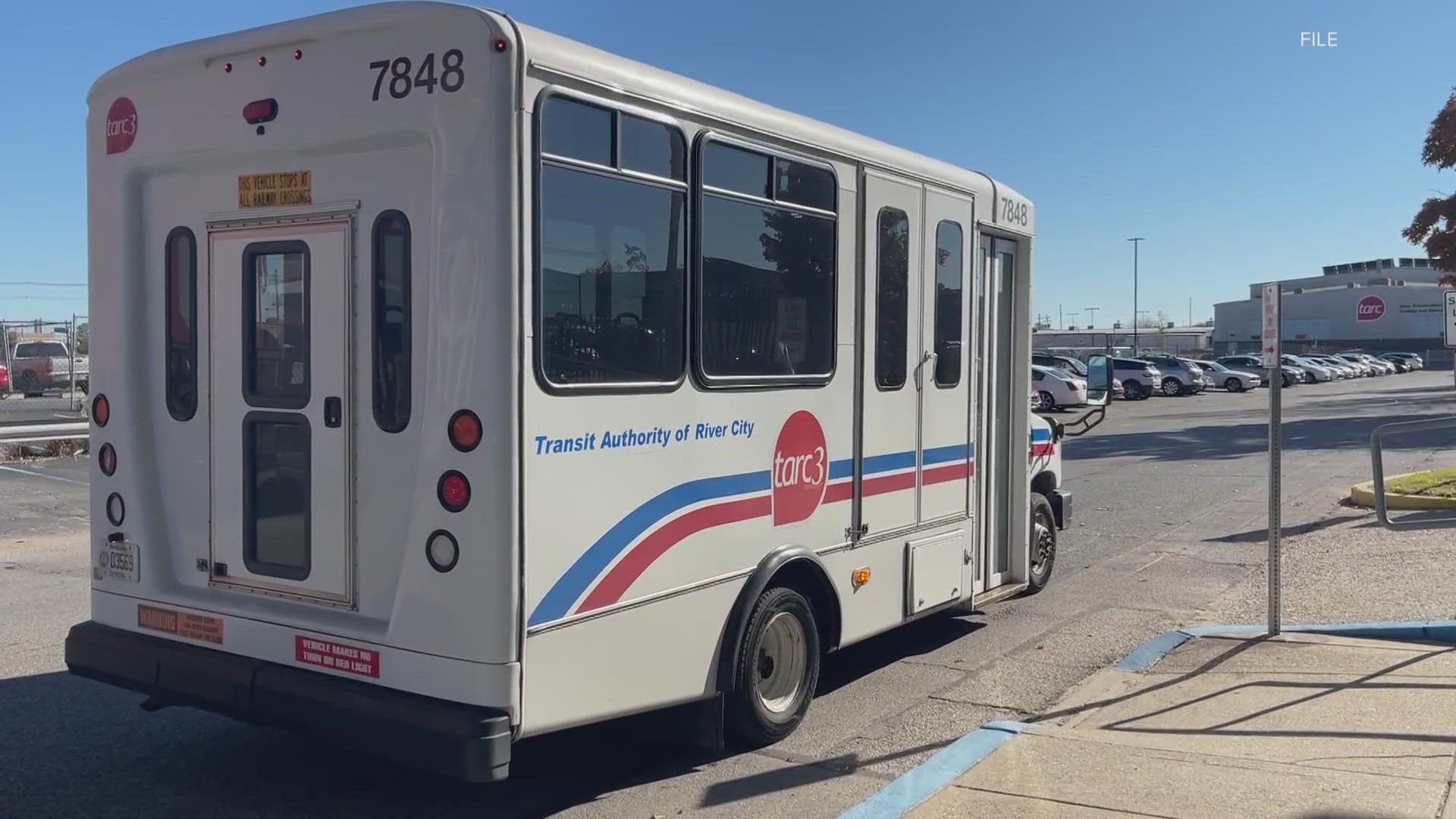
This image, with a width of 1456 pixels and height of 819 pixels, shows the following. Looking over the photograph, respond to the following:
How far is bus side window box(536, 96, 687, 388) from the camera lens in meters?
4.35

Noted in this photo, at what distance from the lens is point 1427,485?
13.6 meters

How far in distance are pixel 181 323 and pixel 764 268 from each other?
8.23ft

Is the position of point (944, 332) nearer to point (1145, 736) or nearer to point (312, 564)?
point (1145, 736)

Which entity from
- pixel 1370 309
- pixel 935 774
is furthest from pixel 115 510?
pixel 1370 309

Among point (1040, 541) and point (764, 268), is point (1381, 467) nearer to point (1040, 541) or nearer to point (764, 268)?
point (1040, 541)

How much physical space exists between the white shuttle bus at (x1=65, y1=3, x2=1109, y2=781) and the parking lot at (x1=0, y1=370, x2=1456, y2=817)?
416 mm

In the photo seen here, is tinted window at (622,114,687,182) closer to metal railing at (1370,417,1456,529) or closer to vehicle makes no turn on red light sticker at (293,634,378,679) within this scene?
vehicle makes no turn on red light sticker at (293,634,378,679)

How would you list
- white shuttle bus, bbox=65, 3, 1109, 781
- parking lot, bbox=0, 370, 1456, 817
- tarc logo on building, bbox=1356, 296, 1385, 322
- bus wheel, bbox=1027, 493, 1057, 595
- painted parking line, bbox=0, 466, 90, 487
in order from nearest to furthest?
white shuttle bus, bbox=65, 3, 1109, 781, parking lot, bbox=0, 370, 1456, 817, bus wheel, bbox=1027, 493, 1057, 595, painted parking line, bbox=0, 466, 90, 487, tarc logo on building, bbox=1356, 296, 1385, 322

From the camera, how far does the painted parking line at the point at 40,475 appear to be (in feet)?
48.8

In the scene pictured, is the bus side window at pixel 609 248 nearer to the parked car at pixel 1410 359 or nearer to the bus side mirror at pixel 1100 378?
the bus side mirror at pixel 1100 378

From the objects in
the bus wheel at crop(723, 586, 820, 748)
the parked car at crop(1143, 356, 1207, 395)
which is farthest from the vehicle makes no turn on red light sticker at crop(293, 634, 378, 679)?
the parked car at crop(1143, 356, 1207, 395)

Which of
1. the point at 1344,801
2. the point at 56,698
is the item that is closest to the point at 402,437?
the point at 56,698

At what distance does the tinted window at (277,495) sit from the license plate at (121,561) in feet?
1.98

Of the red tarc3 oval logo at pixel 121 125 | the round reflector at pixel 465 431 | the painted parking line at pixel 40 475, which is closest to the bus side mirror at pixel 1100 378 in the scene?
the round reflector at pixel 465 431
